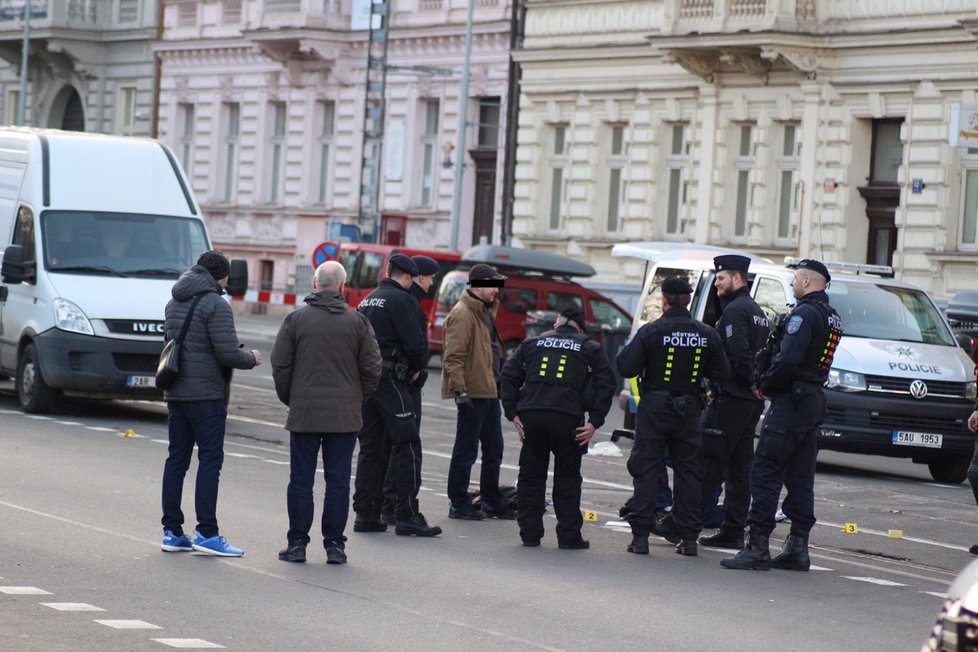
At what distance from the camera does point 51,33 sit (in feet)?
186

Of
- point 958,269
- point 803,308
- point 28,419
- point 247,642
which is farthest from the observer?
point 958,269

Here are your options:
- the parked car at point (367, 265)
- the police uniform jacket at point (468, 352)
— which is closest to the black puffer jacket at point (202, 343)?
the police uniform jacket at point (468, 352)

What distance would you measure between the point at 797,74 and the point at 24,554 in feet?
89.4

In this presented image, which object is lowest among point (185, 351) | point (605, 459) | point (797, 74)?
point (605, 459)

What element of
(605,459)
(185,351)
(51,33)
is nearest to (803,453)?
(185,351)

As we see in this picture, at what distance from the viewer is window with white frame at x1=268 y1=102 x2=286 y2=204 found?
169 feet

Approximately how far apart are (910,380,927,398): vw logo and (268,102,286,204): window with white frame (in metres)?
33.2

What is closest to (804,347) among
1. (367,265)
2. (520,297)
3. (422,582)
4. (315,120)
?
(422,582)

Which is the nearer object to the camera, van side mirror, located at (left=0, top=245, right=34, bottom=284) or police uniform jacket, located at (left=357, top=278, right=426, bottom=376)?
police uniform jacket, located at (left=357, top=278, right=426, bottom=376)

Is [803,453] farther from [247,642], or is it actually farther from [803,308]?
[247,642]

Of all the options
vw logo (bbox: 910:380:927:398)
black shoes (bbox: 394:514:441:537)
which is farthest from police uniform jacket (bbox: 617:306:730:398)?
vw logo (bbox: 910:380:927:398)

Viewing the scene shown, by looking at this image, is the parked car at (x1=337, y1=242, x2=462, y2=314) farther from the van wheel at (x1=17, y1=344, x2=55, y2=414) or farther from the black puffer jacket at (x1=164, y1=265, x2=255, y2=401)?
the black puffer jacket at (x1=164, y1=265, x2=255, y2=401)

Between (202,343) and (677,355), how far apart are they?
314cm

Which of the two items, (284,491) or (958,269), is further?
(958,269)
